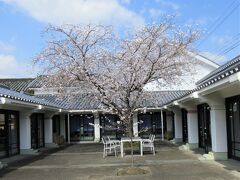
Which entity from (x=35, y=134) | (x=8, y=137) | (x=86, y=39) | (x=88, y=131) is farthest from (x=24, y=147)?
(x=88, y=131)

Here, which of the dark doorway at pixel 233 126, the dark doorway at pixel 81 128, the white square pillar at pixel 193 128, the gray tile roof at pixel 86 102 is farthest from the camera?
the dark doorway at pixel 81 128

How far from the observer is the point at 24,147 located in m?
21.1

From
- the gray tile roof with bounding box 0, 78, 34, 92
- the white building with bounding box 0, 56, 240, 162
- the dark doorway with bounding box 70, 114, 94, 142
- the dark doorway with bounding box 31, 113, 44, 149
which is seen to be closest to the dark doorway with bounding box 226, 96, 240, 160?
the white building with bounding box 0, 56, 240, 162

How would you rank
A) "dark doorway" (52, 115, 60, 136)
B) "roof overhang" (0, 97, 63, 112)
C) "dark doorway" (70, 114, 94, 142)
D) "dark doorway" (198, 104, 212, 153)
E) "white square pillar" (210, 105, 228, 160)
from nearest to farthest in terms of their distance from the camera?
"roof overhang" (0, 97, 63, 112)
"white square pillar" (210, 105, 228, 160)
"dark doorway" (198, 104, 212, 153)
"dark doorway" (52, 115, 60, 136)
"dark doorway" (70, 114, 94, 142)

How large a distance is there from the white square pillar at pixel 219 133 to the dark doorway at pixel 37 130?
11771 mm

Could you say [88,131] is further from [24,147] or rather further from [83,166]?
[83,166]

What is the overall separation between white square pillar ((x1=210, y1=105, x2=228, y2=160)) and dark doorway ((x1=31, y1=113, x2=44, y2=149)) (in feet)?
38.6

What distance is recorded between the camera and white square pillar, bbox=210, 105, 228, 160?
1552 cm

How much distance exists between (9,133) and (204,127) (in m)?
8.86

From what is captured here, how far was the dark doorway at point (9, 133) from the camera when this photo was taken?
18688mm

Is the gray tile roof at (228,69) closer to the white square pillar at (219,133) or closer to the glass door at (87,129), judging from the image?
the white square pillar at (219,133)

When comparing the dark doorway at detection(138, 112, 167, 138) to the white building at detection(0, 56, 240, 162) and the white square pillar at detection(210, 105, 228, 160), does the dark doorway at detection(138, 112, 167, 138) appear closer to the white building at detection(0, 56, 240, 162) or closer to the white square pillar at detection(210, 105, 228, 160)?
the white building at detection(0, 56, 240, 162)

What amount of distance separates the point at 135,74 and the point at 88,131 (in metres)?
14.2

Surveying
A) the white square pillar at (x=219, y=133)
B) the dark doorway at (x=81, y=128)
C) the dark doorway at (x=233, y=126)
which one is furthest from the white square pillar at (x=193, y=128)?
the dark doorway at (x=81, y=128)
